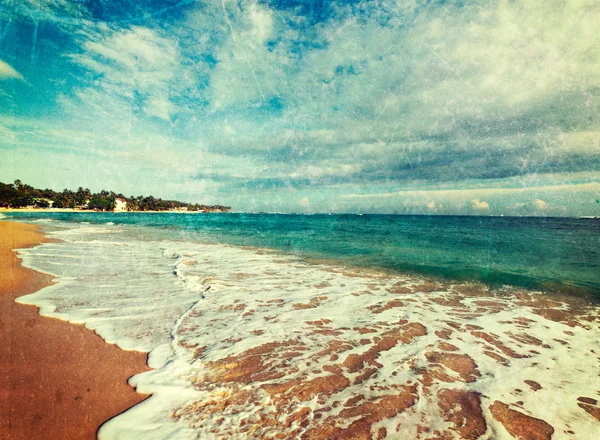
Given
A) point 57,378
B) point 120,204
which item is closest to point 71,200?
point 120,204

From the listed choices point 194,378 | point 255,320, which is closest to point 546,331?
point 255,320

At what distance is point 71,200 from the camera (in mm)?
134500

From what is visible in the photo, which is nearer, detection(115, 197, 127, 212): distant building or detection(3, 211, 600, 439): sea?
detection(3, 211, 600, 439): sea

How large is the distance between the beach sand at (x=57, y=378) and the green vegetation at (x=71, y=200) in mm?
128790

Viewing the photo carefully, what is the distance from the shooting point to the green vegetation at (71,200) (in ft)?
329

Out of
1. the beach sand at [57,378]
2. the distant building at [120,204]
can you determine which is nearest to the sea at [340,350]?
the beach sand at [57,378]

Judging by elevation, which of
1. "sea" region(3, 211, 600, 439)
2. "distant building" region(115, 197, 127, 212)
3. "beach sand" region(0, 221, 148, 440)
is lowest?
"sea" region(3, 211, 600, 439)

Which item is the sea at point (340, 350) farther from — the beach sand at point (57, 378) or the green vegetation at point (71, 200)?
the green vegetation at point (71, 200)

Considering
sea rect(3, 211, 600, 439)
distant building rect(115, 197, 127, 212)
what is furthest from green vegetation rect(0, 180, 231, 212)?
sea rect(3, 211, 600, 439)

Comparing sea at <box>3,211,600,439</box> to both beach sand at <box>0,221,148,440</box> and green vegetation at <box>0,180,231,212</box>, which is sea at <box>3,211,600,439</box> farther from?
green vegetation at <box>0,180,231,212</box>

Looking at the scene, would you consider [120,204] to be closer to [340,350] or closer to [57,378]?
[57,378]

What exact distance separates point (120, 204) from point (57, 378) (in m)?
176

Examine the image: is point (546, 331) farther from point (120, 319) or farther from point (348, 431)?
point (120, 319)

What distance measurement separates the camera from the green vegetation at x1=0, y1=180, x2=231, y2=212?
100312 mm
